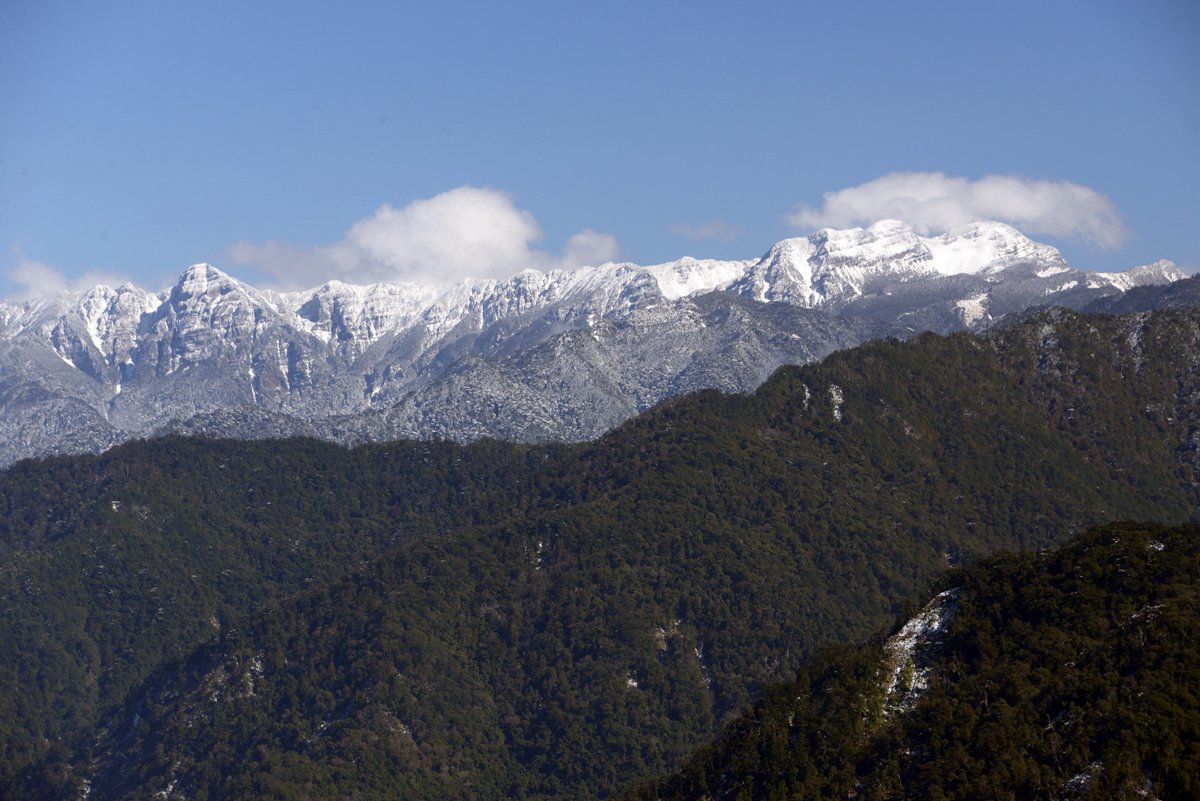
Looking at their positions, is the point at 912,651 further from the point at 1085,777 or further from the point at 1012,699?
the point at 1085,777

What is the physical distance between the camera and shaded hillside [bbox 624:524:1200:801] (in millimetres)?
142875

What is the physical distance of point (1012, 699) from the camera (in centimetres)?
15762

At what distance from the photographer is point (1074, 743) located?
145250 mm

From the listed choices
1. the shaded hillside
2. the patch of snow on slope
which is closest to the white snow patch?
the shaded hillside

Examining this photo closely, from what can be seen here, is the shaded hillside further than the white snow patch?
Yes

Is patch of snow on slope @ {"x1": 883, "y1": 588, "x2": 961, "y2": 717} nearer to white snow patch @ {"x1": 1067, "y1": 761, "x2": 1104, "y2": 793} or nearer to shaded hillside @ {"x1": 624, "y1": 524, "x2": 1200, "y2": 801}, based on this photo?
shaded hillside @ {"x1": 624, "y1": 524, "x2": 1200, "y2": 801}

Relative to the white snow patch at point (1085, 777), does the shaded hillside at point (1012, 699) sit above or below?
above


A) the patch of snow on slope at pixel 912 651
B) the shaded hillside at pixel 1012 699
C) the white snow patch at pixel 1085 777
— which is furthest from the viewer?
the patch of snow on slope at pixel 912 651

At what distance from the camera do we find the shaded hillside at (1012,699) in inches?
5625

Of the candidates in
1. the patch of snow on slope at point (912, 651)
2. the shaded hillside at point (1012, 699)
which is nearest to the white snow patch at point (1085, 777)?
the shaded hillside at point (1012, 699)

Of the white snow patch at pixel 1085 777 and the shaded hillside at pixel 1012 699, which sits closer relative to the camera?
the white snow patch at pixel 1085 777

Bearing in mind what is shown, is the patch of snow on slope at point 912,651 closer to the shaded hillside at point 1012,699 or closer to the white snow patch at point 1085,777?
the shaded hillside at point 1012,699

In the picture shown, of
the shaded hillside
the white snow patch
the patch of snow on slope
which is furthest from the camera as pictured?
the patch of snow on slope

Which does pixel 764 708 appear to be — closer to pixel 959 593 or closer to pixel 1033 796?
pixel 959 593
